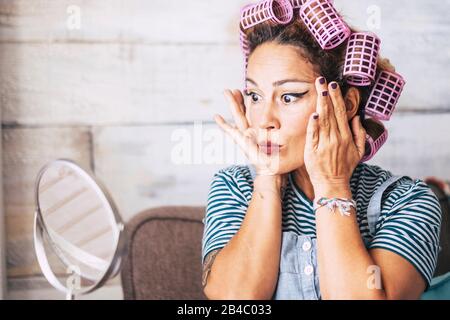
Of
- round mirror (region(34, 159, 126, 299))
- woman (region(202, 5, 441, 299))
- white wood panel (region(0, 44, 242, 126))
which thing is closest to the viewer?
woman (region(202, 5, 441, 299))

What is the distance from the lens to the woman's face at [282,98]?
1011mm

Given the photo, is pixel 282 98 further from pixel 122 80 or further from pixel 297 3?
pixel 122 80

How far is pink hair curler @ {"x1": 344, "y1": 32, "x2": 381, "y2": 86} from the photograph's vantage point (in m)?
1.00

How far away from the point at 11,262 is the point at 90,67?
43 cm

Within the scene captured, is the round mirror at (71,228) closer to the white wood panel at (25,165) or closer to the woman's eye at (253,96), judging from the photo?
the white wood panel at (25,165)

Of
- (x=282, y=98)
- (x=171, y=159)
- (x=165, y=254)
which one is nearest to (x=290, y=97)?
(x=282, y=98)

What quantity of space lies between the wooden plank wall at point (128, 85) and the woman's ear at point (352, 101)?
0.73 ft

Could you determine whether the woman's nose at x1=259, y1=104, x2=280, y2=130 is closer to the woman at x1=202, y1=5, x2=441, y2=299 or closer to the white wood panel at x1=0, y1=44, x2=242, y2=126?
the woman at x1=202, y1=5, x2=441, y2=299

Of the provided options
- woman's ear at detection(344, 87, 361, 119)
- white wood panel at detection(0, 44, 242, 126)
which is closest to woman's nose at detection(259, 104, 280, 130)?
woman's ear at detection(344, 87, 361, 119)

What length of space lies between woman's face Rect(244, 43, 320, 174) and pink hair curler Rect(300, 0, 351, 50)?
0.14 ft

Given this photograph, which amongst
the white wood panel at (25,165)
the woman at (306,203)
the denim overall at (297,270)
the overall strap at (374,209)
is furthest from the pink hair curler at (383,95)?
the white wood panel at (25,165)

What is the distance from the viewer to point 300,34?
1019 millimetres

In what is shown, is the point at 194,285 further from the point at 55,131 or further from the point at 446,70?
the point at 446,70
